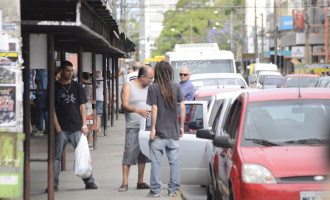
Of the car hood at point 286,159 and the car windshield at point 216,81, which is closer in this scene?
the car hood at point 286,159

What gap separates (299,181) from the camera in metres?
7.01

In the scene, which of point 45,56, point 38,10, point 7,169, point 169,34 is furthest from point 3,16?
point 169,34

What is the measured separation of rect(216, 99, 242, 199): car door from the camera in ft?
25.8

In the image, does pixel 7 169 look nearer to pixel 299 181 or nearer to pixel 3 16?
pixel 3 16

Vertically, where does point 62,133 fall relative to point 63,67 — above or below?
below

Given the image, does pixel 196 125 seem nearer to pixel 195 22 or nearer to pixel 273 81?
pixel 273 81

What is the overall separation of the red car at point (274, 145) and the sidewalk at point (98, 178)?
7.91 feet

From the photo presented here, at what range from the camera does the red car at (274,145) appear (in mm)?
7004

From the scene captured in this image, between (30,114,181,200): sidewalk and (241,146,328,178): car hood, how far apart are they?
3383 millimetres

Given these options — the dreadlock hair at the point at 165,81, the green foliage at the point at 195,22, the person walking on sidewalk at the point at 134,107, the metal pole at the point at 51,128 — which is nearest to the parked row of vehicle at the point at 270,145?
the dreadlock hair at the point at 165,81

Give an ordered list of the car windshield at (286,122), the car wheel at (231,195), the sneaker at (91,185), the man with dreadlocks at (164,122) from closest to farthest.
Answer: the car wheel at (231,195), the car windshield at (286,122), the man with dreadlocks at (164,122), the sneaker at (91,185)

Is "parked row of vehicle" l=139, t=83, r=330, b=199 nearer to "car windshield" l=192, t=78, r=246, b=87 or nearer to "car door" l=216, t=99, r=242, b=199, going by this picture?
"car door" l=216, t=99, r=242, b=199

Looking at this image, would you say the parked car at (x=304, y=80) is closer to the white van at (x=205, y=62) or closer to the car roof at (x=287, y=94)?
the white van at (x=205, y=62)

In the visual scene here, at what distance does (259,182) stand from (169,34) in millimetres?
143515
